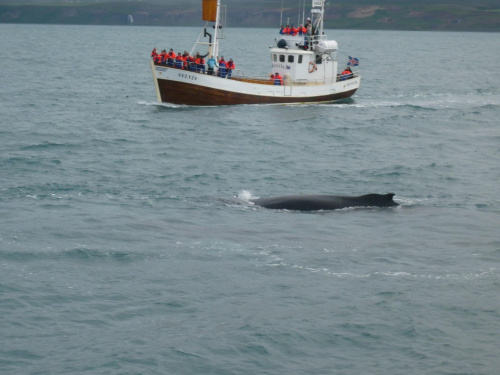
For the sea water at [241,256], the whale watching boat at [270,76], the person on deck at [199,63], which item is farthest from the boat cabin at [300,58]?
the sea water at [241,256]

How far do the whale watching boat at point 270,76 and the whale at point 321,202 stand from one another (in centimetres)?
3039

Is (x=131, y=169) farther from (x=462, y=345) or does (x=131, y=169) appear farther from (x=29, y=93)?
(x=29, y=93)

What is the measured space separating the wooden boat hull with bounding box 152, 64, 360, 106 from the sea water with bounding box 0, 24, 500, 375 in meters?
10.2

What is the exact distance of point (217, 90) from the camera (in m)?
61.4

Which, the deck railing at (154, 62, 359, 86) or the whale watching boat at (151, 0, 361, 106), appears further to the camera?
the deck railing at (154, 62, 359, 86)

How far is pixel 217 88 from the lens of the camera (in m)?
61.3

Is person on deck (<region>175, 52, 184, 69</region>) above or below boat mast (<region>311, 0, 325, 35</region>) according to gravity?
below

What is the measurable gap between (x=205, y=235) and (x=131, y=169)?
13.1 m

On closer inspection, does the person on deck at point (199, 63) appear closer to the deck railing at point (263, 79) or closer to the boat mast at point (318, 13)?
the deck railing at point (263, 79)

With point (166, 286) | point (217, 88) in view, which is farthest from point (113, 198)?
point (217, 88)

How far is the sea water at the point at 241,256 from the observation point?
1858 centimetres

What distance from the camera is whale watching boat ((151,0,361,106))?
6050 centimetres

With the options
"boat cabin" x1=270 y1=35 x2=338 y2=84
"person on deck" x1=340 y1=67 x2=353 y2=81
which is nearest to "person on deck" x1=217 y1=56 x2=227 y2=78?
"boat cabin" x1=270 y1=35 x2=338 y2=84

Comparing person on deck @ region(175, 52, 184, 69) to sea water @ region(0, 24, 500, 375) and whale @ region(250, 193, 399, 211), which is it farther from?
whale @ region(250, 193, 399, 211)
